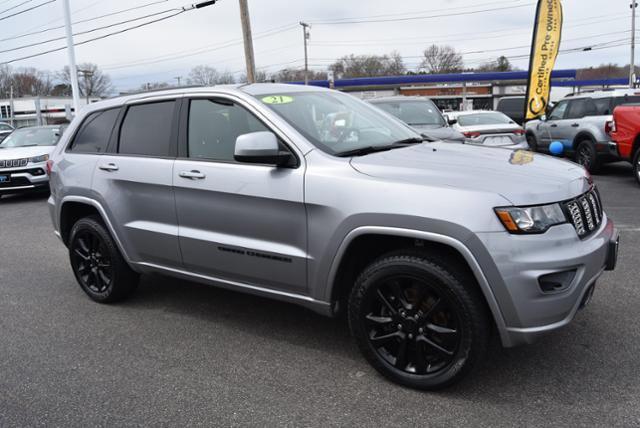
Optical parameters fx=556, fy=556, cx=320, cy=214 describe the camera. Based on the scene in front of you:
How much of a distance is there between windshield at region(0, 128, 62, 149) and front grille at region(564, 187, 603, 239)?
40.1 feet

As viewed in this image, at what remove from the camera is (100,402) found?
323 centimetres

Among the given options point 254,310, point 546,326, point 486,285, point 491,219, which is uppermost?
point 491,219

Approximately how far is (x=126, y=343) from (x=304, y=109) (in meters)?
2.14

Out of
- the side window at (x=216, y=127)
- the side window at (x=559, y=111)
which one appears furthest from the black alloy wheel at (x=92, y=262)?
the side window at (x=559, y=111)

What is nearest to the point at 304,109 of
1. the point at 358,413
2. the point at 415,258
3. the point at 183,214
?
the point at 183,214

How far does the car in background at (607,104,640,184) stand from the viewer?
947 centimetres

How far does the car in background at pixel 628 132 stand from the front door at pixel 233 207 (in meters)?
8.17

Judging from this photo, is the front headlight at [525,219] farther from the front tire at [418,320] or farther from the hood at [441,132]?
the hood at [441,132]

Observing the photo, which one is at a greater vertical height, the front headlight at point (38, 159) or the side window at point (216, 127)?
the side window at point (216, 127)

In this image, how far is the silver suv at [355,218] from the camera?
287 centimetres

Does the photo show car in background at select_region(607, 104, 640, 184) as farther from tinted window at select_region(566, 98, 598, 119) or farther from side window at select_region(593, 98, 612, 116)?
tinted window at select_region(566, 98, 598, 119)

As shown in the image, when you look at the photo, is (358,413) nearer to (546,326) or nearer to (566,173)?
(546,326)

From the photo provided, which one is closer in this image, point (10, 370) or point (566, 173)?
point (566, 173)

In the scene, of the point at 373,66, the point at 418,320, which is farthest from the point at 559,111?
the point at 373,66
